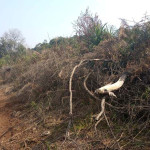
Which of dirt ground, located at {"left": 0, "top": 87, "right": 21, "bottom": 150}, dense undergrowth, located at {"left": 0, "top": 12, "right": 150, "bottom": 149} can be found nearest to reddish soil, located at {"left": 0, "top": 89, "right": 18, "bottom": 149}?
dirt ground, located at {"left": 0, "top": 87, "right": 21, "bottom": 150}

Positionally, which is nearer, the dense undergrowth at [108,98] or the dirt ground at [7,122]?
the dense undergrowth at [108,98]

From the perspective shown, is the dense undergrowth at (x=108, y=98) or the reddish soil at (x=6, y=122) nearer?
the dense undergrowth at (x=108, y=98)

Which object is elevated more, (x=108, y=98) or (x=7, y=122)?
(x=108, y=98)

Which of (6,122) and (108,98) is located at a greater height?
(108,98)

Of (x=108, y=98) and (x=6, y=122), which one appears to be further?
(x=6, y=122)

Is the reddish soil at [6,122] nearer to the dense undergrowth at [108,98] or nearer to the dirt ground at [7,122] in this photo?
the dirt ground at [7,122]

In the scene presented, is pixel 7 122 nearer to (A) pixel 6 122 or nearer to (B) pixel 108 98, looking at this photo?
(A) pixel 6 122

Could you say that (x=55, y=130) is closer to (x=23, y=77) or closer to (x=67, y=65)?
(x=67, y=65)

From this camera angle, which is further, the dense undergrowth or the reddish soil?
the reddish soil

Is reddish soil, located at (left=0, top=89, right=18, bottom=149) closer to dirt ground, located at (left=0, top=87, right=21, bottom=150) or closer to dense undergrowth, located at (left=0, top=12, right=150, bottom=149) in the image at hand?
dirt ground, located at (left=0, top=87, right=21, bottom=150)

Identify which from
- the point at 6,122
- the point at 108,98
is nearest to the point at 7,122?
the point at 6,122

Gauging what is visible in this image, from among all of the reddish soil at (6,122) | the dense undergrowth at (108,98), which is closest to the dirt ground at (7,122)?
the reddish soil at (6,122)

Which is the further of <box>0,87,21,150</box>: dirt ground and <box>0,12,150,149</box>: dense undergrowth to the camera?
<box>0,87,21,150</box>: dirt ground

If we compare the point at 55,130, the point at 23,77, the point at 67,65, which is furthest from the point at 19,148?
Answer: the point at 23,77
